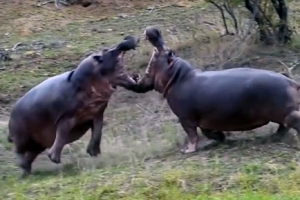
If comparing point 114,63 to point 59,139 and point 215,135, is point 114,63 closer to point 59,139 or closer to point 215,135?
point 59,139

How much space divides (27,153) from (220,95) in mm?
2067

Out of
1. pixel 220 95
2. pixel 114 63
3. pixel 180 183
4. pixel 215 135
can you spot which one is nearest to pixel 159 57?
pixel 114 63

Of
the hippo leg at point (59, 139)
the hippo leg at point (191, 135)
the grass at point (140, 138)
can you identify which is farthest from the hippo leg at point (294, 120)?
the hippo leg at point (59, 139)

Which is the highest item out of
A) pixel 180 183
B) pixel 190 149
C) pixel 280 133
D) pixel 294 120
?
pixel 294 120

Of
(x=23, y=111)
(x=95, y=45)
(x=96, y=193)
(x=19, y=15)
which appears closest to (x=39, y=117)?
(x=23, y=111)

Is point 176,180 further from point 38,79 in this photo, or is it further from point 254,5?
point 38,79

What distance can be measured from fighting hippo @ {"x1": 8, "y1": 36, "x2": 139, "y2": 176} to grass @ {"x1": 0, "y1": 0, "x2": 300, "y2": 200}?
31 cm

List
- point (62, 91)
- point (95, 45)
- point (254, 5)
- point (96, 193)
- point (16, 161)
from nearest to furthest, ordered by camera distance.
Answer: point (96, 193), point (62, 91), point (16, 161), point (254, 5), point (95, 45)

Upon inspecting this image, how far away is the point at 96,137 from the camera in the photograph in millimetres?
7891

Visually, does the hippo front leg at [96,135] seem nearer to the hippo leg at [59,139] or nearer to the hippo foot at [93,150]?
the hippo foot at [93,150]

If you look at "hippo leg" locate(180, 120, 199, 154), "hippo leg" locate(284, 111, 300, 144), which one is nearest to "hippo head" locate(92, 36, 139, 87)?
"hippo leg" locate(180, 120, 199, 154)

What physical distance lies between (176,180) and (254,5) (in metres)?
5.67

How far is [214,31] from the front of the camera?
41.4 feet

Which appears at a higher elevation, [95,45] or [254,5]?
[254,5]
